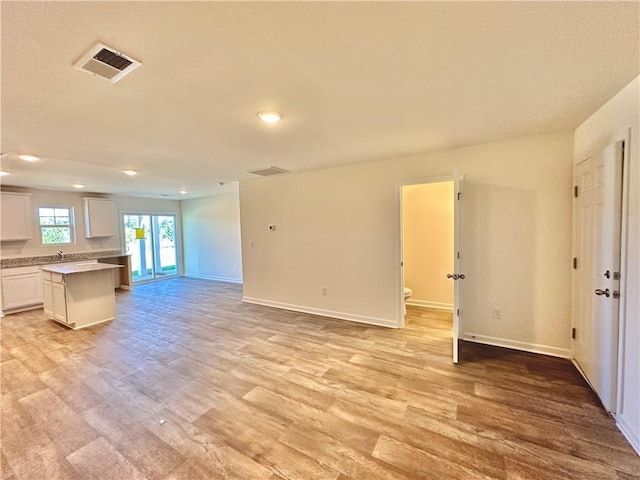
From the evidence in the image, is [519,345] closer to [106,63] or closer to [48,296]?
[106,63]

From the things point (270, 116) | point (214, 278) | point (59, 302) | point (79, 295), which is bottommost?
point (214, 278)

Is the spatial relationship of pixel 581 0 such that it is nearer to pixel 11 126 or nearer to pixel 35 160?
pixel 11 126

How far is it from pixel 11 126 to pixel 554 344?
572 cm

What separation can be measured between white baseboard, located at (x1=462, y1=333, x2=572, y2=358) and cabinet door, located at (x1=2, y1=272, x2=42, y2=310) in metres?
7.70

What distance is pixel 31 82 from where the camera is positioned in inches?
67.9

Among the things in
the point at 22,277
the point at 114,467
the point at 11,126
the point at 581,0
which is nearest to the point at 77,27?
the point at 11,126

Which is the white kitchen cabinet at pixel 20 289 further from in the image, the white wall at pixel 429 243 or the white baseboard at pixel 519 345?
the white baseboard at pixel 519 345

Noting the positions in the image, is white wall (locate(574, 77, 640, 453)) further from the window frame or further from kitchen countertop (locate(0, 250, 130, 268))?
the window frame

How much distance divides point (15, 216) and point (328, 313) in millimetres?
6329

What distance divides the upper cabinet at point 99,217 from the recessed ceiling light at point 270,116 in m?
6.37

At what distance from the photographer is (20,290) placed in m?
5.22

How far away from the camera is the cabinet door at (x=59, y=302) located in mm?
4227

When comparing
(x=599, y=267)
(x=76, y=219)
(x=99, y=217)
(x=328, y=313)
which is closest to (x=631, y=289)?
(x=599, y=267)

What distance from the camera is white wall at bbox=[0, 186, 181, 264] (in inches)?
221
